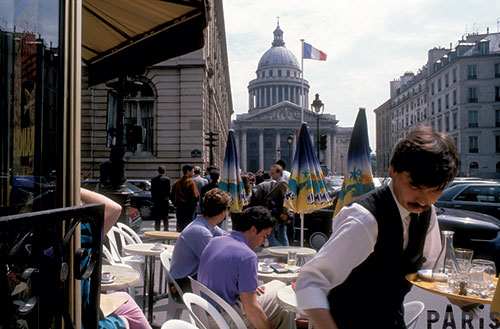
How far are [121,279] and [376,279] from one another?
2809 millimetres

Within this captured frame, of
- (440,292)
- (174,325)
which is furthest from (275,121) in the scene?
(174,325)

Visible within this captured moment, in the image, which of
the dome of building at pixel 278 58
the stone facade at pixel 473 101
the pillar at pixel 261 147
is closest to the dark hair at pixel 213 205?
the stone facade at pixel 473 101

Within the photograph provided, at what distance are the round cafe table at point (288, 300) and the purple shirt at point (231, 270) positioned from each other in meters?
0.30

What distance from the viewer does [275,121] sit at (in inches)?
3777

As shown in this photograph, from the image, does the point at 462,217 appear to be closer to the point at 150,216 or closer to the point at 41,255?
the point at 41,255

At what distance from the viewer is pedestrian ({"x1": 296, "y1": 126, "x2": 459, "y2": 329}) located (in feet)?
4.84

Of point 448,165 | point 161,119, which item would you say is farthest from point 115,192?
point 161,119

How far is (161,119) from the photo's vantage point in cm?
2052

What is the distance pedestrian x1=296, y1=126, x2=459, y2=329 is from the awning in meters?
2.56

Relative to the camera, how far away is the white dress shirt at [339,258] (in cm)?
147

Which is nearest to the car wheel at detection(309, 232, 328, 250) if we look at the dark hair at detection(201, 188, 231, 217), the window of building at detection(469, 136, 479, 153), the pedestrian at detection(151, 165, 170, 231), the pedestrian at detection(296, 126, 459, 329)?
the pedestrian at detection(151, 165, 170, 231)

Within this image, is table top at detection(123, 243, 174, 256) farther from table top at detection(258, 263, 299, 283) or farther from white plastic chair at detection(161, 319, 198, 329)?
white plastic chair at detection(161, 319, 198, 329)

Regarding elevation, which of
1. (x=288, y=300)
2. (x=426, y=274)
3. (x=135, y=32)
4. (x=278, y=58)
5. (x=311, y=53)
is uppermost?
(x=278, y=58)

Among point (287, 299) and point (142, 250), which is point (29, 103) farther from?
point (142, 250)
